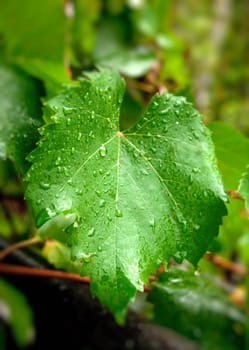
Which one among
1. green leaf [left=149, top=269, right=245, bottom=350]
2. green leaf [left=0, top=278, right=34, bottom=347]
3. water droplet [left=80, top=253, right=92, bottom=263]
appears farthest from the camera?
green leaf [left=0, top=278, right=34, bottom=347]

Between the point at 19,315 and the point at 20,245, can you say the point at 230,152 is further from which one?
the point at 19,315

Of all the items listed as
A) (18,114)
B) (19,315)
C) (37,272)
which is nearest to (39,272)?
(37,272)

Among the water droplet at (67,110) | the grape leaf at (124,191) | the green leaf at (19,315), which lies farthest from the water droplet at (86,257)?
the green leaf at (19,315)

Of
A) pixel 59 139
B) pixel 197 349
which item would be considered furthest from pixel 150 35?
pixel 59 139

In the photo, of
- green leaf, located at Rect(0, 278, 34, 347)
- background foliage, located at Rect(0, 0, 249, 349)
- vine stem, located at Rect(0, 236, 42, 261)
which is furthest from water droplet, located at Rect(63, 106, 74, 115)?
green leaf, located at Rect(0, 278, 34, 347)

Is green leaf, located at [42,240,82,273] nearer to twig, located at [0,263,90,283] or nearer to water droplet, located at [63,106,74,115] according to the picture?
twig, located at [0,263,90,283]

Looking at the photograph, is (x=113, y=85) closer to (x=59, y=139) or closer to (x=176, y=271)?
(x=59, y=139)
